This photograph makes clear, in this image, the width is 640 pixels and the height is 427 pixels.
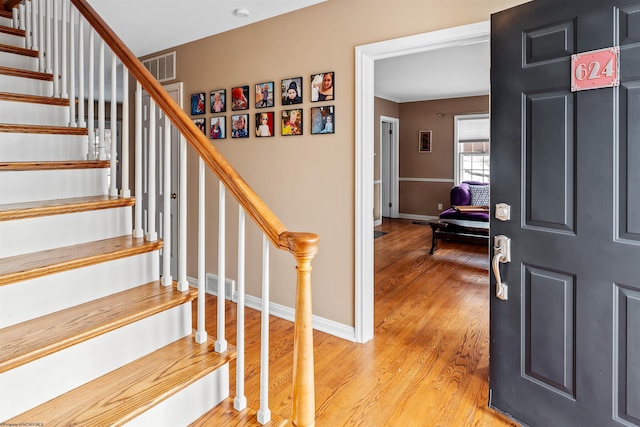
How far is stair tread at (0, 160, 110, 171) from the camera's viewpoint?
6.02 feet

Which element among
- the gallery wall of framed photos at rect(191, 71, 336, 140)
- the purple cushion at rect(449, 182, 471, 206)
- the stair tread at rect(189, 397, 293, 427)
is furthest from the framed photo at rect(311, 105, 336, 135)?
the purple cushion at rect(449, 182, 471, 206)

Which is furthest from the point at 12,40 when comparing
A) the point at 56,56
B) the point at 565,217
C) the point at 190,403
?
the point at 565,217

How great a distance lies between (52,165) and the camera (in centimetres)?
196

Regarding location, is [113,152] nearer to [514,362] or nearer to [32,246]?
[32,246]

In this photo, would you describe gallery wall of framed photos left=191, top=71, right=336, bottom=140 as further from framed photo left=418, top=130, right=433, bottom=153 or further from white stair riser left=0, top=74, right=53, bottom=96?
framed photo left=418, top=130, right=433, bottom=153

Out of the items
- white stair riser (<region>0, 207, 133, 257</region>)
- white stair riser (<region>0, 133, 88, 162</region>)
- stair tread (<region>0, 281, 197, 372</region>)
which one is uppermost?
white stair riser (<region>0, 133, 88, 162</region>)

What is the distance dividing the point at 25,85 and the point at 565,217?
3.18 m

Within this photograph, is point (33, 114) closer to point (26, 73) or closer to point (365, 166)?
point (26, 73)

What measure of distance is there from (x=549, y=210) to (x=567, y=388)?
796 mm

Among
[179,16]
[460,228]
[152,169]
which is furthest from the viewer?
[460,228]

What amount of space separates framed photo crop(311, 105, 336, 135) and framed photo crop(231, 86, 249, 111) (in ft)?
2.40

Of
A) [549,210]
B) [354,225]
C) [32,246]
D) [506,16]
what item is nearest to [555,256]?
[549,210]

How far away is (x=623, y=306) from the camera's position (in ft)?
4.99

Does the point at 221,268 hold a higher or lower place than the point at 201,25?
lower
